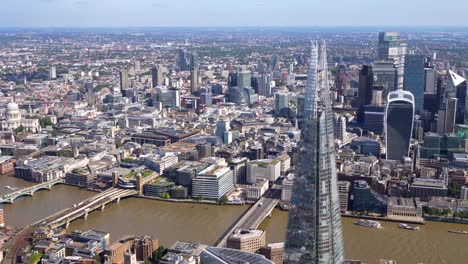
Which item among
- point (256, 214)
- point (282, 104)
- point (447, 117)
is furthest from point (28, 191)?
point (447, 117)

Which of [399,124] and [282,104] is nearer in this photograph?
[399,124]

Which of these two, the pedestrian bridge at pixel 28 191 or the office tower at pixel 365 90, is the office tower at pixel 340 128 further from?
the pedestrian bridge at pixel 28 191

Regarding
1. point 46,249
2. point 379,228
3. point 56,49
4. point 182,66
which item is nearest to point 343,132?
point 379,228

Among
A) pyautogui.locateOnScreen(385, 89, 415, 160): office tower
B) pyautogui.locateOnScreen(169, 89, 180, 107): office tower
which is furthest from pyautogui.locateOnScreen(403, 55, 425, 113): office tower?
pyautogui.locateOnScreen(169, 89, 180, 107): office tower

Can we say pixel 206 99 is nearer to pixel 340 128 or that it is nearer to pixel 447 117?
pixel 340 128

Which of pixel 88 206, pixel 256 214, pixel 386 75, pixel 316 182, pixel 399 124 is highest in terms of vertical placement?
pixel 316 182
